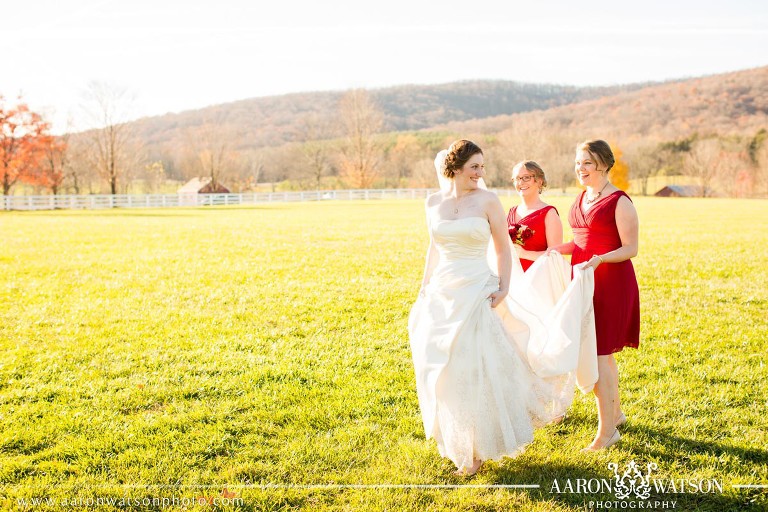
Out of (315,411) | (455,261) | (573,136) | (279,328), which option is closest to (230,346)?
(279,328)

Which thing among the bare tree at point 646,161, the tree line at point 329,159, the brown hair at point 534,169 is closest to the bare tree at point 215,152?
the tree line at point 329,159

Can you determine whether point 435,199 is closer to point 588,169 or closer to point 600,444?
point 588,169

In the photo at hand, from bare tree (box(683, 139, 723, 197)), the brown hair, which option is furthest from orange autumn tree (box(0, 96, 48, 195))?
bare tree (box(683, 139, 723, 197))

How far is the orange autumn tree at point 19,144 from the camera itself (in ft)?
180

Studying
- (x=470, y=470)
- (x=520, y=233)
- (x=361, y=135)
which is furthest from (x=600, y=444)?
(x=361, y=135)

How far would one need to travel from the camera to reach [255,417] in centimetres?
586

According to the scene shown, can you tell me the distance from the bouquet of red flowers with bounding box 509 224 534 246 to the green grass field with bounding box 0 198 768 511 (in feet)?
6.13

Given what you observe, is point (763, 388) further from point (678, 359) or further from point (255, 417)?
point (255, 417)

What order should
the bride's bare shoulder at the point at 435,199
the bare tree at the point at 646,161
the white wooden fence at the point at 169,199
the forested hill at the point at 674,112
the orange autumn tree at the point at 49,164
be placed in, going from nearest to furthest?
the bride's bare shoulder at the point at 435,199, the white wooden fence at the point at 169,199, the orange autumn tree at the point at 49,164, the bare tree at the point at 646,161, the forested hill at the point at 674,112

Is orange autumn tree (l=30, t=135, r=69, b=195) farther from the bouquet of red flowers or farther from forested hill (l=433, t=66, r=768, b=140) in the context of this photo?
forested hill (l=433, t=66, r=768, b=140)

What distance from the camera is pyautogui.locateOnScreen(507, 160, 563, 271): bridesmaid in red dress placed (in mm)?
5910

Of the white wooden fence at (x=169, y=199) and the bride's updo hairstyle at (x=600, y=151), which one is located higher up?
the white wooden fence at (x=169, y=199)

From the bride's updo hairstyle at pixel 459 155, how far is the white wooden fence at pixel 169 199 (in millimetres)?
55993

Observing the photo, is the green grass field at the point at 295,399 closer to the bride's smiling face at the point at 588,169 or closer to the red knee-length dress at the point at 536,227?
the red knee-length dress at the point at 536,227
